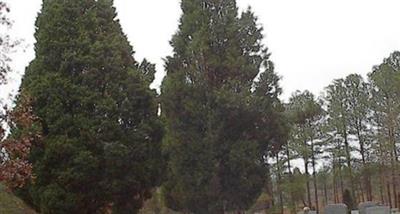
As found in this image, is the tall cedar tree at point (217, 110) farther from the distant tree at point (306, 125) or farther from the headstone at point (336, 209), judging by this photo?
the distant tree at point (306, 125)

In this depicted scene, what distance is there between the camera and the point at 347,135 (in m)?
41.4

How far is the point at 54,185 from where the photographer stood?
59.5ft

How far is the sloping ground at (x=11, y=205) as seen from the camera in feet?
83.3

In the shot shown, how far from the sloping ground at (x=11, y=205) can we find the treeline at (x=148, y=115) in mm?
5992

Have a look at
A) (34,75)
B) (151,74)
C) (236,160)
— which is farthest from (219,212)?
(34,75)

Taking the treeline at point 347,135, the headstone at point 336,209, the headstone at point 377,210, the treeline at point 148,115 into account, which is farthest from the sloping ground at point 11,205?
the treeline at point 347,135

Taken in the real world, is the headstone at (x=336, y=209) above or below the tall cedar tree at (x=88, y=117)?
below

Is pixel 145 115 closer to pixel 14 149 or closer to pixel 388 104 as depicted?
pixel 14 149

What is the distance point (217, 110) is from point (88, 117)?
6.48 metres

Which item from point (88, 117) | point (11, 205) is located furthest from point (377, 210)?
point (11, 205)

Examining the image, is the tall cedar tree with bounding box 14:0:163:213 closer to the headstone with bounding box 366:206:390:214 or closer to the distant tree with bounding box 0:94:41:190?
the headstone with bounding box 366:206:390:214

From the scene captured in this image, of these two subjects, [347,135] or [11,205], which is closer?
[11,205]

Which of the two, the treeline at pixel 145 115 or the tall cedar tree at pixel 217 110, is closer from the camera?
the treeline at pixel 145 115

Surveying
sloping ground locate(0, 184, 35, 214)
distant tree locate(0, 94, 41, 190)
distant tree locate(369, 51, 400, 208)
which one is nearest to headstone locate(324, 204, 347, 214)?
sloping ground locate(0, 184, 35, 214)
